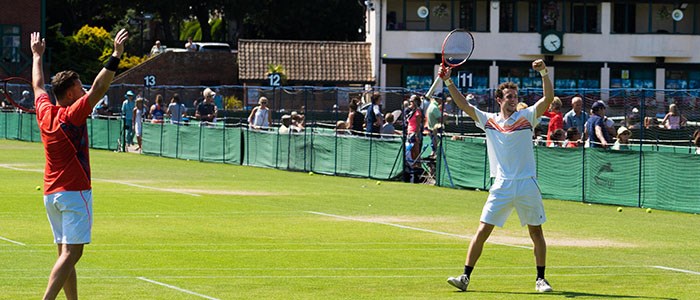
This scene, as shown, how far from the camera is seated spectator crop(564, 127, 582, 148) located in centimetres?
2630

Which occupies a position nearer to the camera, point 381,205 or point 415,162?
point 381,205

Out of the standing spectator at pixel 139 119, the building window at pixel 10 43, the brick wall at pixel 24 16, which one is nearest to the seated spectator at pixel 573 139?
the standing spectator at pixel 139 119

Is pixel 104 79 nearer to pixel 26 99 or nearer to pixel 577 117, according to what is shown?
pixel 577 117

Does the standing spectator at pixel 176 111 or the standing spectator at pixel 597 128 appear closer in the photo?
the standing spectator at pixel 597 128

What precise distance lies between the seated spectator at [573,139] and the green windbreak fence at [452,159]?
0.69 feet

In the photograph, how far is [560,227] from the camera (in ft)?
66.8

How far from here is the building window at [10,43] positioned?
7450 cm

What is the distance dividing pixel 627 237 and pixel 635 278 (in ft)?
15.3

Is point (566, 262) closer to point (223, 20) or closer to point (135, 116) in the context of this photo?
point (135, 116)

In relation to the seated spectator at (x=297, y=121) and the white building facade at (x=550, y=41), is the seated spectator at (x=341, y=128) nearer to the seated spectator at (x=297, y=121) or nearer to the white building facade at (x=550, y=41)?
the seated spectator at (x=297, y=121)

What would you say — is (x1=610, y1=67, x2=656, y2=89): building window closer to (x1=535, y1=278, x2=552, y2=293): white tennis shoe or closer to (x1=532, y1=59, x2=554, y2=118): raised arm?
(x1=532, y1=59, x2=554, y2=118): raised arm

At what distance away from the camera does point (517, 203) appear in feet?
43.2

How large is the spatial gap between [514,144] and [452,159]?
52.8 feet

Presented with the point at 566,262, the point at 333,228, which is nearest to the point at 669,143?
the point at 333,228
